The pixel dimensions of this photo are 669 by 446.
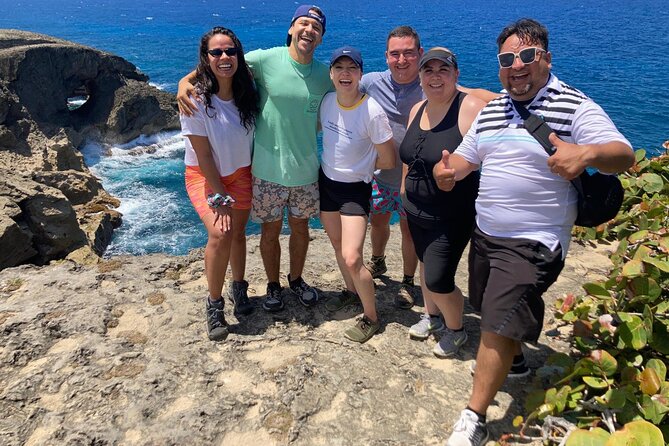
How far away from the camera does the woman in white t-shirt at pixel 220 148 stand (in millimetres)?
4352

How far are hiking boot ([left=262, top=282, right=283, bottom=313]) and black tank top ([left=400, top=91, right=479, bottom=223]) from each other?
1950 millimetres

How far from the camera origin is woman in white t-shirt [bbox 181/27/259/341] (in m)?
4.35

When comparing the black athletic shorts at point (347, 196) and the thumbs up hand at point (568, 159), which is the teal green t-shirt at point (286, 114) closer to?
the black athletic shorts at point (347, 196)

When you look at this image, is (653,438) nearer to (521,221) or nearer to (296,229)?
(521,221)

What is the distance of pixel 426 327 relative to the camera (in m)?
4.73

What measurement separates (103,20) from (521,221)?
108m

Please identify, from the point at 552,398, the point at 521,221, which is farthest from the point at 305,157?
the point at 552,398

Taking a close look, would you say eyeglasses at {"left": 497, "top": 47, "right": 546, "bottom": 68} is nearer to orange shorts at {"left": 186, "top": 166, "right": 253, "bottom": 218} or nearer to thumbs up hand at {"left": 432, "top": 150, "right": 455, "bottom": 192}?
thumbs up hand at {"left": 432, "top": 150, "right": 455, "bottom": 192}

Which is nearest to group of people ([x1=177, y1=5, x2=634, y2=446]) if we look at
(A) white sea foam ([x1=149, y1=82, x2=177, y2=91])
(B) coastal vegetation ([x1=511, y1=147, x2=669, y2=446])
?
(B) coastal vegetation ([x1=511, y1=147, x2=669, y2=446])

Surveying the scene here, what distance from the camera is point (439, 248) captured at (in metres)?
4.07

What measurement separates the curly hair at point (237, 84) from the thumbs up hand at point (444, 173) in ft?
6.16

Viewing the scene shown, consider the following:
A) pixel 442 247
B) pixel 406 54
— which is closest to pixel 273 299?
pixel 442 247

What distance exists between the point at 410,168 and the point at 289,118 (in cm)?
126

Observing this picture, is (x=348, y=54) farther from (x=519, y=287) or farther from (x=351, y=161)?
(x=519, y=287)
